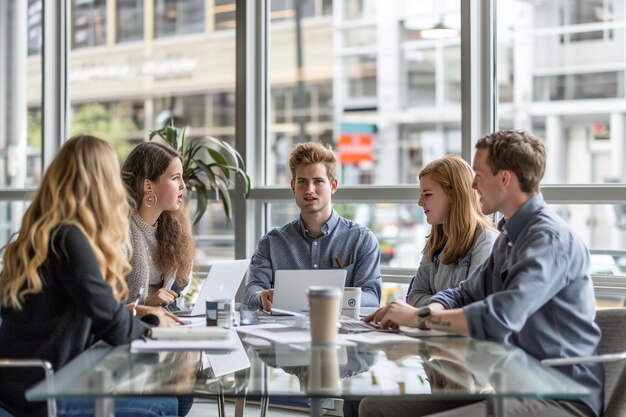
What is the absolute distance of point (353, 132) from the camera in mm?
6047

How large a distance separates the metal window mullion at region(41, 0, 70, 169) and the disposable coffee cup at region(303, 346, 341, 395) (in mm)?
3513

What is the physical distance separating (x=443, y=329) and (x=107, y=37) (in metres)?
4.34

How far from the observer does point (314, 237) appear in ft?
11.7

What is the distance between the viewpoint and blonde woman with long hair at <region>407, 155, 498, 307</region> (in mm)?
3061

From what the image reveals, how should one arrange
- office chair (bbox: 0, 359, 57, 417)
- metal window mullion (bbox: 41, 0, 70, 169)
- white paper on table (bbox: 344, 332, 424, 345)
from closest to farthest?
office chair (bbox: 0, 359, 57, 417) < white paper on table (bbox: 344, 332, 424, 345) < metal window mullion (bbox: 41, 0, 70, 169)

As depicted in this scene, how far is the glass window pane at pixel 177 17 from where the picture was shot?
5.82 m

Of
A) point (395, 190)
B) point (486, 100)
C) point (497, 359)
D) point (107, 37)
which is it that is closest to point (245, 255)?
point (395, 190)

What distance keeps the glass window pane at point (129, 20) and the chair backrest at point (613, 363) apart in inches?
171

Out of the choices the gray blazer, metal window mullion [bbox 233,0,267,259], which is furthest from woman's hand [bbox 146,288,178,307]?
metal window mullion [bbox 233,0,267,259]

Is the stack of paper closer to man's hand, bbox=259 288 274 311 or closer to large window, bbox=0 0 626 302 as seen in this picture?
man's hand, bbox=259 288 274 311

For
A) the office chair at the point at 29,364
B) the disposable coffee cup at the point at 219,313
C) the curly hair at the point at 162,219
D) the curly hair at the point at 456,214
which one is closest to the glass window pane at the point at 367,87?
the curly hair at the point at 456,214

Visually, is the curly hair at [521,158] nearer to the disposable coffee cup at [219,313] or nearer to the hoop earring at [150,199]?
the disposable coffee cup at [219,313]

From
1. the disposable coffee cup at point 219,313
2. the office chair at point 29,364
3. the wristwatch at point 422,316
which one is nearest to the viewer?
the office chair at point 29,364

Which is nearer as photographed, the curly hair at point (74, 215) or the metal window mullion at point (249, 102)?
the curly hair at point (74, 215)
